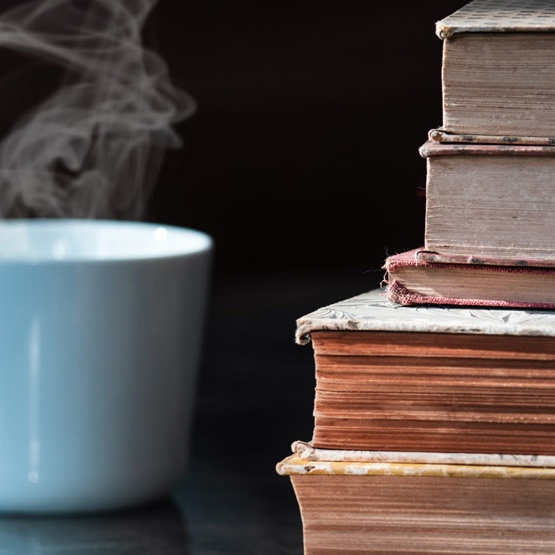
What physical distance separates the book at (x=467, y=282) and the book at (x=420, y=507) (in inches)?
3.7

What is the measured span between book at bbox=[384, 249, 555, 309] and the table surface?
180mm

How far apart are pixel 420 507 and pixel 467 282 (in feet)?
0.41

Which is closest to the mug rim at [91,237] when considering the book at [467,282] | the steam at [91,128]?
the steam at [91,128]

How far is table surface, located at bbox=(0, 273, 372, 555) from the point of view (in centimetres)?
67

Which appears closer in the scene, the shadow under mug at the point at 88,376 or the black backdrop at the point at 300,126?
the shadow under mug at the point at 88,376

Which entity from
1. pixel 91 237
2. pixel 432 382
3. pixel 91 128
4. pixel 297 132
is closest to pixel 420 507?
pixel 432 382

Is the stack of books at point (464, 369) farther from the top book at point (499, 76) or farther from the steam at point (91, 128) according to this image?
the steam at point (91, 128)

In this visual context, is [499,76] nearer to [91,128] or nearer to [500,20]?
[500,20]

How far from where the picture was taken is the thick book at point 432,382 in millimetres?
543

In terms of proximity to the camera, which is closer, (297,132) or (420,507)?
(420,507)

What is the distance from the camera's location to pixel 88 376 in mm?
710

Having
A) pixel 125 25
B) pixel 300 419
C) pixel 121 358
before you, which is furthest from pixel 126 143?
pixel 121 358

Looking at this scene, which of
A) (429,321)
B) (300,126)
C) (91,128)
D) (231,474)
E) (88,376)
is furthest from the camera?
(300,126)

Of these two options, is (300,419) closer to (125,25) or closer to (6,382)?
(6,382)
